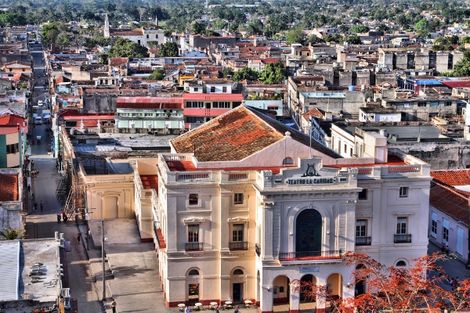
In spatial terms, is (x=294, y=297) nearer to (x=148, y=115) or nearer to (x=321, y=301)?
(x=321, y=301)

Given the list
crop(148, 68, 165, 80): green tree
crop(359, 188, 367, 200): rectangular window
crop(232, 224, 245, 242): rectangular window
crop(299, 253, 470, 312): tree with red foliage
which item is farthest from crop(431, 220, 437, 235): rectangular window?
crop(148, 68, 165, 80): green tree

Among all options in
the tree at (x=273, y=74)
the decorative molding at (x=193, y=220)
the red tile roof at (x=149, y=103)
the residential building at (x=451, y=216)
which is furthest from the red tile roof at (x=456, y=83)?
the decorative molding at (x=193, y=220)

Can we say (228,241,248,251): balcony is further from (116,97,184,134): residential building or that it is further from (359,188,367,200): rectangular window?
(116,97,184,134): residential building

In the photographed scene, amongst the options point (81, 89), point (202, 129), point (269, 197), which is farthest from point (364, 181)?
point (81, 89)

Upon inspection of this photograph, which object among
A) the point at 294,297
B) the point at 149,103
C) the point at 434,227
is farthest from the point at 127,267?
the point at 149,103

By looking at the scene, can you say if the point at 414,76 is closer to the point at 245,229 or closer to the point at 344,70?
the point at 344,70

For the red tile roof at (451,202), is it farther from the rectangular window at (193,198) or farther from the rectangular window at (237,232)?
the rectangular window at (193,198)
